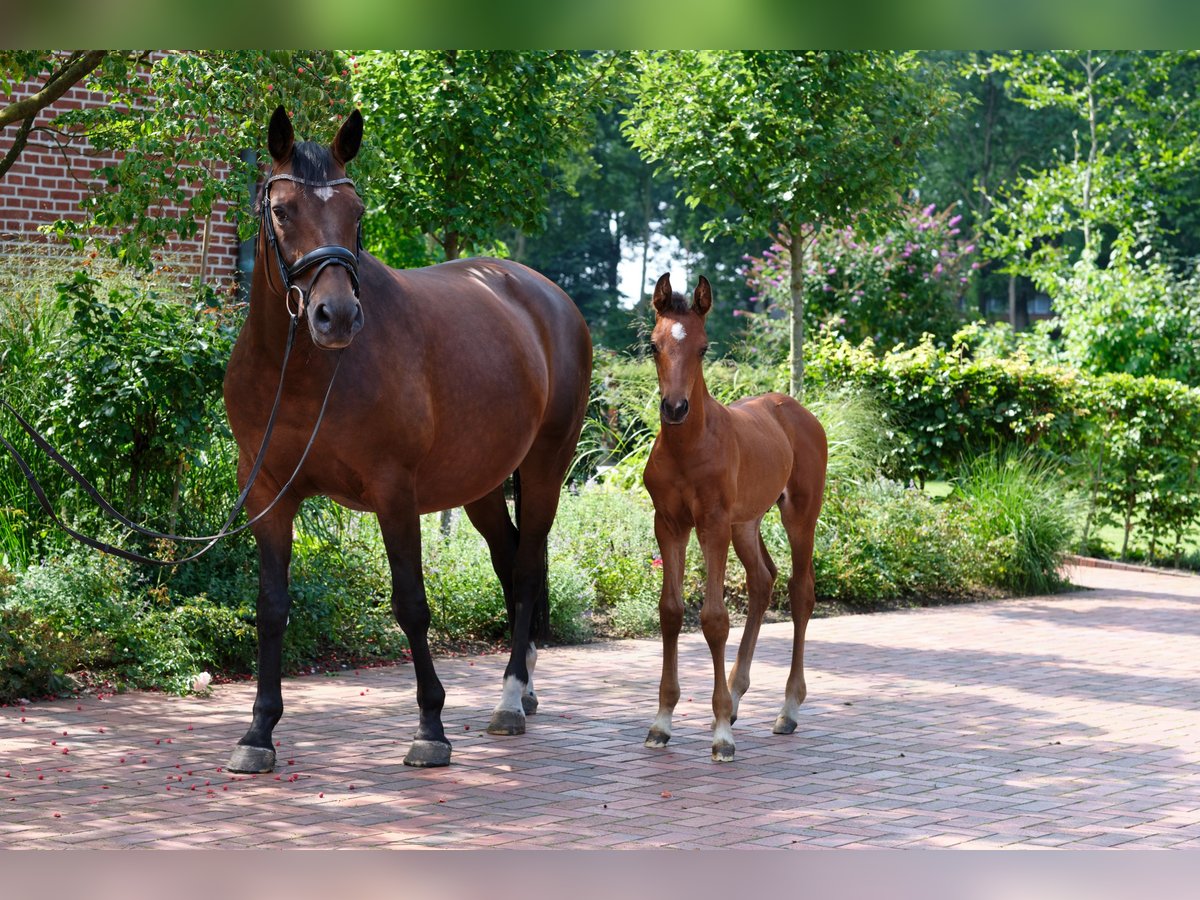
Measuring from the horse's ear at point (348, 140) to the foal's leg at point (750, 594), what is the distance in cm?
257

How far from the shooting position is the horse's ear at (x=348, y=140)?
5895 mm

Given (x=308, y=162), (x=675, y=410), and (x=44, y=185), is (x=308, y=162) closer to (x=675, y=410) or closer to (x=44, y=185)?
(x=675, y=410)

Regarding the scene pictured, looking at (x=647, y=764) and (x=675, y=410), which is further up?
(x=675, y=410)

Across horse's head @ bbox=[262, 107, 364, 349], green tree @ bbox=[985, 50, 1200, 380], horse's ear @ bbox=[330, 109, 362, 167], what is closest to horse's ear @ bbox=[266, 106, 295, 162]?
horse's head @ bbox=[262, 107, 364, 349]

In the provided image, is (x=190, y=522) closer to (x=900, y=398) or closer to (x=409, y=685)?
(x=409, y=685)

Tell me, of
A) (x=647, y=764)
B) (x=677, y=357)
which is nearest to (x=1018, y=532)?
(x=647, y=764)

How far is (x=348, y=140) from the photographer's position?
5941 millimetres

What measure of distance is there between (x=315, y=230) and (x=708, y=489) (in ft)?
6.79

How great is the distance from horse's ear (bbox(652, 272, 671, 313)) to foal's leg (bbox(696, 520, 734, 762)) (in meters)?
1.00

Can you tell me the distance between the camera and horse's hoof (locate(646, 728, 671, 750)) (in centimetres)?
653

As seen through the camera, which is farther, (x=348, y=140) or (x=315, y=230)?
(x=348, y=140)

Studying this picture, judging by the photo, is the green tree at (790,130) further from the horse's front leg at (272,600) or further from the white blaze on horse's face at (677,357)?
the horse's front leg at (272,600)

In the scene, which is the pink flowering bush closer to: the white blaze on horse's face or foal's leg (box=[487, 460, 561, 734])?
foal's leg (box=[487, 460, 561, 734])
